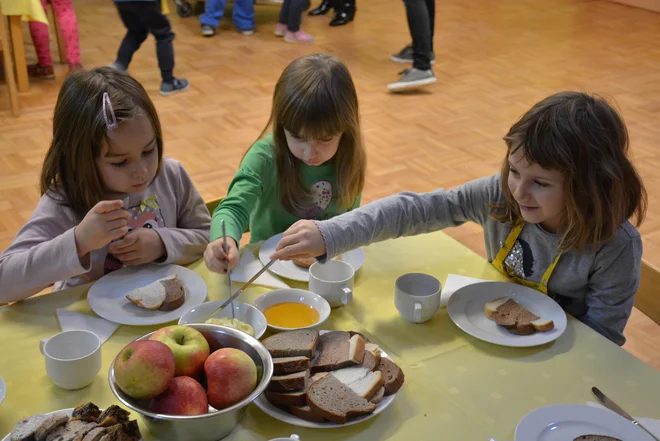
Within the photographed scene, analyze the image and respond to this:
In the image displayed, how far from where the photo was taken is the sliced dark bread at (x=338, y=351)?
1147 mm

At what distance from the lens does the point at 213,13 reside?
5383 millimetres

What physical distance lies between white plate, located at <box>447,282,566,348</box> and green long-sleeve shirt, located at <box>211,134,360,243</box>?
535 mm

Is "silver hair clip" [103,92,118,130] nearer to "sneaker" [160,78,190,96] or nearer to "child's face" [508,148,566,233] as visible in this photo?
"child's face" [508,148,566,233]

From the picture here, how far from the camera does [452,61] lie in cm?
499

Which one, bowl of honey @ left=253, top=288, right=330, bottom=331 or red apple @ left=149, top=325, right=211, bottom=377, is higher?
red apple @ left=149, top=325, right=211, bottom=377

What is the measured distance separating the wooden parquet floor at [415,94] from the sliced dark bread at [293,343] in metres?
1.52

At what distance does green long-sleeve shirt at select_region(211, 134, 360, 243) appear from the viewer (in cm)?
168

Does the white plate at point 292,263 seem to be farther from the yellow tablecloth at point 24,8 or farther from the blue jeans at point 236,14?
the blue jeans at point 236,14

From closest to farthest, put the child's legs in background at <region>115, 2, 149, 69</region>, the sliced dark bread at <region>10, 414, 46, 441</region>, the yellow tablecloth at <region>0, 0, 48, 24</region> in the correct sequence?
the sliced dark bread at <region>10, 414, 46, 441</region>
the yellow tablecloth at <region>0, 0, 48, 24</region>
the child's legs in background at <region>115, 2, 149, 69</region>

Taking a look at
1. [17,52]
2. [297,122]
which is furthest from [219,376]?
[17,52]

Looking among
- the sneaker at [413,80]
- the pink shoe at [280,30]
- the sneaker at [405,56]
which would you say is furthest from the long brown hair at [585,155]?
the pink shoe at [280,30]

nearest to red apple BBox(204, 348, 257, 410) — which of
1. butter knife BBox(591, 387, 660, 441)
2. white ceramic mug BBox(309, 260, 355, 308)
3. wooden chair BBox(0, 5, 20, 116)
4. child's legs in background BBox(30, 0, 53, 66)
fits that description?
white ceramic mug BBox(309, 260, 355, 308)

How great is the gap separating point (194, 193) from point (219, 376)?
781mm

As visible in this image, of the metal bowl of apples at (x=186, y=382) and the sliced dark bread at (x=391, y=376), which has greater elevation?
the metal bowl of apples at (x=186, y=382)
